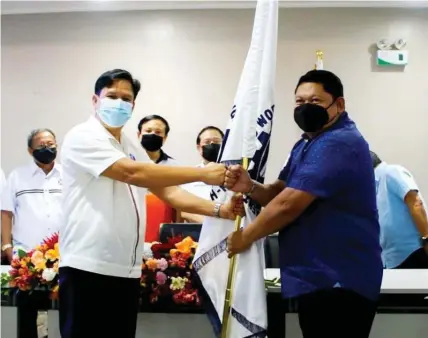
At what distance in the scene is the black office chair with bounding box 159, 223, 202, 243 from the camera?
2504 mm

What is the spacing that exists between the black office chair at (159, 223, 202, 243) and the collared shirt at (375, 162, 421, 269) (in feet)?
5.62

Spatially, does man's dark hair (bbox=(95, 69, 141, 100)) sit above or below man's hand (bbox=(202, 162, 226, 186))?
above

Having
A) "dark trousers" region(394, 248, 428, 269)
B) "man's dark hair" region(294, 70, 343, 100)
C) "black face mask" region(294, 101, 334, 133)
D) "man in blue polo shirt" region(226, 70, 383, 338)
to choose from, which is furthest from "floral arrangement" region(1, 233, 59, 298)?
"dark trousers" region(394, 248, 428, 269)

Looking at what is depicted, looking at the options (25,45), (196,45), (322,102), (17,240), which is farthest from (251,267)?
(25,45)

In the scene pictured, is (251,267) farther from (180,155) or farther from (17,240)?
(180,155)

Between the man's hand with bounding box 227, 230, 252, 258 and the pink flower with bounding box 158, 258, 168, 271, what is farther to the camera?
the pink flower with bounding box 158, 258, 168, 271

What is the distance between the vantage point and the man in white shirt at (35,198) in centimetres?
384

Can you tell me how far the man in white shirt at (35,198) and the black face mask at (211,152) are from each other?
1140 mm

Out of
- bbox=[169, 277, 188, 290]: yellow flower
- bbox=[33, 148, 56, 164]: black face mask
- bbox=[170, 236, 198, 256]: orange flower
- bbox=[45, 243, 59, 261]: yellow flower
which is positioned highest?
bbox=[33, 148, 56, 164]: black face mask

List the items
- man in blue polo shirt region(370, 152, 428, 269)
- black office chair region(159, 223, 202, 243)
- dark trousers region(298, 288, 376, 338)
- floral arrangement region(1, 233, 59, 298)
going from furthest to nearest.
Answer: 1. man in blue polo shirt region(370, 152, 428, 269)
2. black office chair region(159, 223, 202, 243)
3. floral arrangement region(1, 233, 59, 298)
4. dark trousers region(298, 288, 376, 338)

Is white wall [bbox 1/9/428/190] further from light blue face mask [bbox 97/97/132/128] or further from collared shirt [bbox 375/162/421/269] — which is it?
light blue face mask [bbox 97/97/132/128]

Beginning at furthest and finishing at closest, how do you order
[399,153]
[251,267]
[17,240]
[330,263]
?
[399,153] < [17,240] < [251,267] < [330,263]

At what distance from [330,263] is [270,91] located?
77 centimetres

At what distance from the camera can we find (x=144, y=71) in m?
5.09
